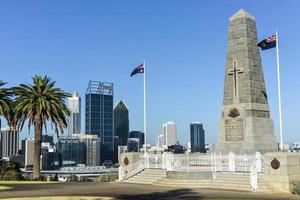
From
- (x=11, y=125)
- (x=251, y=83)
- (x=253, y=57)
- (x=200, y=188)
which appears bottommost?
(x=200, y=188)

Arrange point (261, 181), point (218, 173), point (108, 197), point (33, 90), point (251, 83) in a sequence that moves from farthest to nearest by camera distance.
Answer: point (33, 90) → point (251, 83) → point (218, 173) → point (261, 181) → point (108, 197)

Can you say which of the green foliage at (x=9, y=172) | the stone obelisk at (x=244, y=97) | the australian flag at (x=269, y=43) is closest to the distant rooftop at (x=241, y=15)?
the stone obelisk at (x=244, y=97)

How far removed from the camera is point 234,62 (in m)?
36.5

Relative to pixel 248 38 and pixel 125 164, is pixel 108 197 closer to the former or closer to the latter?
pixel 125 164

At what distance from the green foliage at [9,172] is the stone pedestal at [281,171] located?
69.2 feet

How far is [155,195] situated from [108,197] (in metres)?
2.68

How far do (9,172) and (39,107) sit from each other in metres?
6.18

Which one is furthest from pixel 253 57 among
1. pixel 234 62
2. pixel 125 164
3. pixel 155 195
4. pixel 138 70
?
pixel 155 195

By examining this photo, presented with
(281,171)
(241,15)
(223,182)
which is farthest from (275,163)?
(241,15)

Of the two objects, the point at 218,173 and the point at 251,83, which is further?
the point at 251,83

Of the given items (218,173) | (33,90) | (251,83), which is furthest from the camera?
(33,90)

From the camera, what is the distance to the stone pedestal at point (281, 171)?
25125 mm

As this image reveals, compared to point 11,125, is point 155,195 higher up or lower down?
lower down

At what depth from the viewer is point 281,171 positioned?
25391mm
